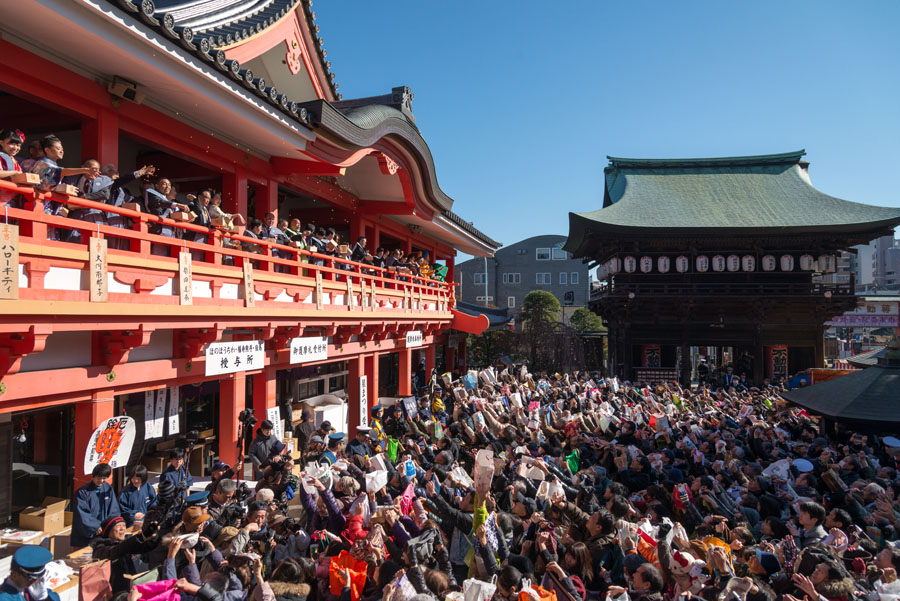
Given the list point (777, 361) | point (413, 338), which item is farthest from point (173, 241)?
point (777, 361)

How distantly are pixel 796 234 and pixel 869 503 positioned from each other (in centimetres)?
2026

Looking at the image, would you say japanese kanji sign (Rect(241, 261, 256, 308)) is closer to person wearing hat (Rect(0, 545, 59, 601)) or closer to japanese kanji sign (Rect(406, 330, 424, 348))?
person wearing hat (Rect(0, 545, 59, 601))

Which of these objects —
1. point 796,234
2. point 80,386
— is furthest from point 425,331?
point 796,234

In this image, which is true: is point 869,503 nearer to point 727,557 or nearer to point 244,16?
point 727,557

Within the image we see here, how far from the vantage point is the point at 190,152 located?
7.92 meters

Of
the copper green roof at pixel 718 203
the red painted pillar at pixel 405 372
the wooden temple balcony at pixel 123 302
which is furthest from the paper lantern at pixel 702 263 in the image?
the wooden temple balcony at pixel 123 302

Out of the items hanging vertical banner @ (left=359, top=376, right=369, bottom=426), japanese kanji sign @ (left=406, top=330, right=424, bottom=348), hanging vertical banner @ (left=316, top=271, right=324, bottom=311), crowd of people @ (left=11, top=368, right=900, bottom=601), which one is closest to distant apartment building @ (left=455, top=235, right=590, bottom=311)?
japanese kanji sign @ (left=406, top=330, right=424, bottom=348)

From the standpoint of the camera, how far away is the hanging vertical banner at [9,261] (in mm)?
4320

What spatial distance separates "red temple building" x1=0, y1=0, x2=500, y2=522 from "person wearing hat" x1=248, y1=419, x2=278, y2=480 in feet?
2.60

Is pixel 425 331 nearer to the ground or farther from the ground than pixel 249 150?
nearer to the ground

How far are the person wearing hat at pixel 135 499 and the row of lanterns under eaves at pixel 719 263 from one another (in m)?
21.8

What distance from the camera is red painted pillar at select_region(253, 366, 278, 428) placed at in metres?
8.88

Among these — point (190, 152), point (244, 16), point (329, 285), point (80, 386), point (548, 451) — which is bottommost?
point (548, 451)

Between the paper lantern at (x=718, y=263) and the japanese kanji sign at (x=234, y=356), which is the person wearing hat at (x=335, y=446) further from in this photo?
the paper lantern at (x=718, y=263)
